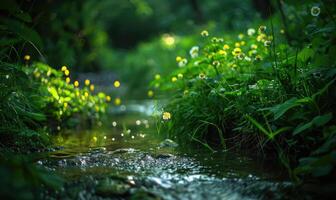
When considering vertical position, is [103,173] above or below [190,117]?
below

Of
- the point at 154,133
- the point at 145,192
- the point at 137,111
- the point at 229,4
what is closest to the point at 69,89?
the point at 154,133

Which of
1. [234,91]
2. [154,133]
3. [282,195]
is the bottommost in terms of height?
[282,195]

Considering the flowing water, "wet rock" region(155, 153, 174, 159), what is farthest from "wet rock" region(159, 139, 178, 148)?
"wet rock" region(155, 153, 174, 159)

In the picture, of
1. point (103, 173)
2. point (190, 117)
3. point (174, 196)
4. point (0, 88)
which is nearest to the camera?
point (174, 196)

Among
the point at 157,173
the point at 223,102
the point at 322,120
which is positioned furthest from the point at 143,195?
the point at 223,102

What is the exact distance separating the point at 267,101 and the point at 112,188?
4.29 feet

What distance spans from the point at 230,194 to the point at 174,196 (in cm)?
29

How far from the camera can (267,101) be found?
2.82 metres

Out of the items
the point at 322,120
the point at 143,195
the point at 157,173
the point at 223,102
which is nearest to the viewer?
the point at 143,195

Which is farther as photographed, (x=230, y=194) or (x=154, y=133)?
(x=154, y=133)

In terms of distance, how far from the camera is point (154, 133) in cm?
392

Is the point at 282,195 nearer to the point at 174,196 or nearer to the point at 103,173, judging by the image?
the point at 174,196

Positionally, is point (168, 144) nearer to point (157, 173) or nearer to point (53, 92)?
point (157, 173)

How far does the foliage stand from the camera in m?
2.36
